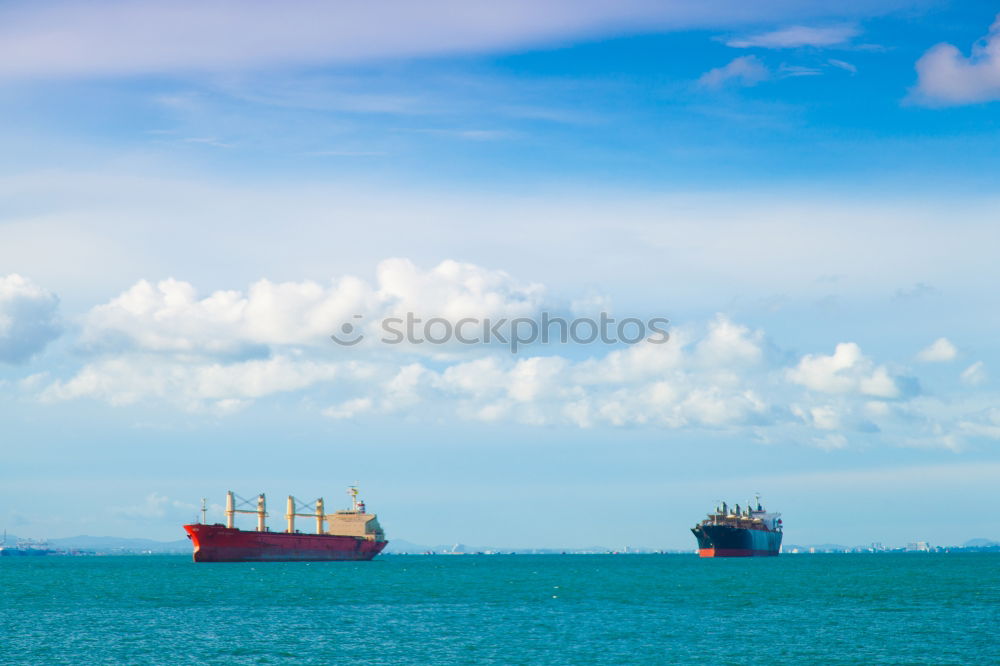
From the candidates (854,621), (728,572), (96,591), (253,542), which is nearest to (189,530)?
(253,542)

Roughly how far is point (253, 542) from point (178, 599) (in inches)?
3178

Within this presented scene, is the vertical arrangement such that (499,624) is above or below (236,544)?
below

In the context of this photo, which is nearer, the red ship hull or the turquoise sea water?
the turquoise sea water

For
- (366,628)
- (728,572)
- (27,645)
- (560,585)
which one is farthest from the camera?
(728,572)

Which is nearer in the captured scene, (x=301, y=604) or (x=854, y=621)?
(x=854, y=621)

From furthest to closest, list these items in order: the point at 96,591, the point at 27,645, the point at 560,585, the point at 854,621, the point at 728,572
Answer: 1. the point at 728,572
2. the point at 560,585
3. the point at 96,591
4. the point at 854,621
5. the point at 27,645

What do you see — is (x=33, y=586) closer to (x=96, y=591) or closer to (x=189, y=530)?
(x=96, y=591)

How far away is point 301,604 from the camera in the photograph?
3735 inches

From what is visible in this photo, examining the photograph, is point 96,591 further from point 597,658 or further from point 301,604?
point 597,658

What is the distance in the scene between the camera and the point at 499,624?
77.4m

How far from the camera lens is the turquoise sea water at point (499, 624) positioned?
60062 millimetres

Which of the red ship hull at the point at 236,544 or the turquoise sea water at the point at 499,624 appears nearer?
the turquoise sea water at the point at 499,624

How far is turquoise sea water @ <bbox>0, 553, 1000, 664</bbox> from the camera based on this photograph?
60062 millimetres

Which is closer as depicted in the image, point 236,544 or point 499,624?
point 499,624
